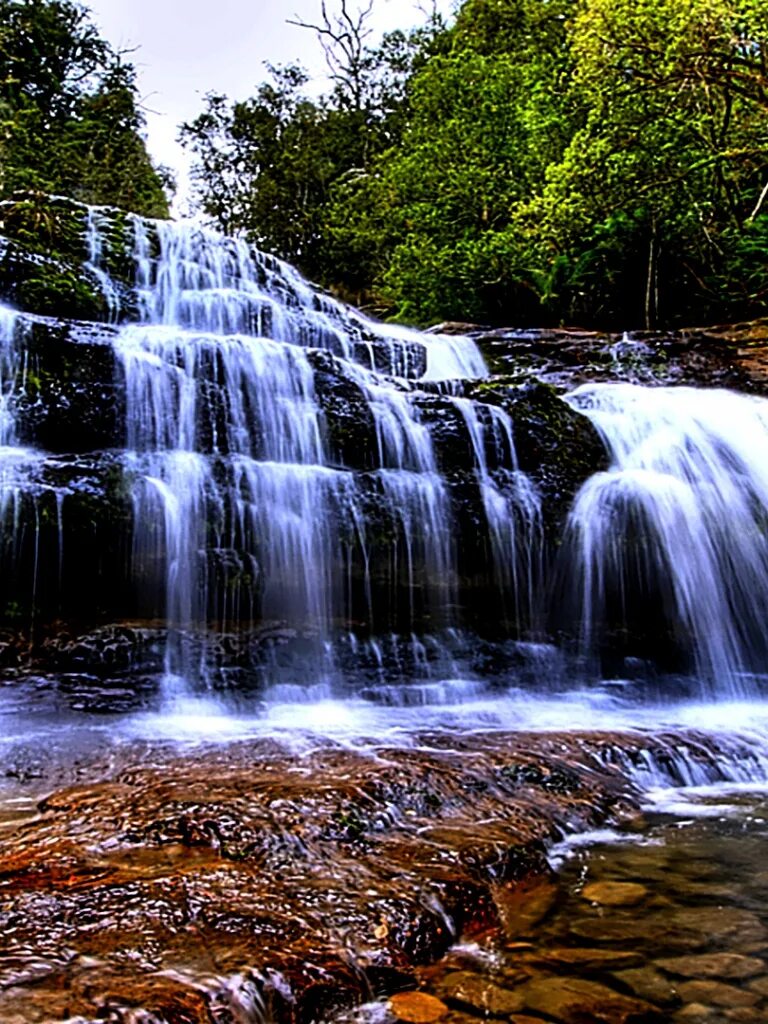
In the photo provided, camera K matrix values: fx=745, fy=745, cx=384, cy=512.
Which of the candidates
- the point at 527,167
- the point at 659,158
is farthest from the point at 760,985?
the point at 527,167

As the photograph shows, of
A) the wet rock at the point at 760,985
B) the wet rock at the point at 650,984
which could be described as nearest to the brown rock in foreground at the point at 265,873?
the wet rock at the point at 650,984

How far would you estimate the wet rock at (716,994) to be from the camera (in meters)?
1.99

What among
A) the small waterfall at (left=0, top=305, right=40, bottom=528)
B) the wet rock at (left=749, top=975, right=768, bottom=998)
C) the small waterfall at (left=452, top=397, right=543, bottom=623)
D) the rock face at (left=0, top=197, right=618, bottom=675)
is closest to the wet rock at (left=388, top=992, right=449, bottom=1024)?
the wet rock at (left=749, top=975, right=768, bottom=998)

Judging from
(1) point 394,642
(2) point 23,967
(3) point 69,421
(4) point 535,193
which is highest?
(4) point 535,193

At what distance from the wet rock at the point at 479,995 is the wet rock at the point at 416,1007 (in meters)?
0.04

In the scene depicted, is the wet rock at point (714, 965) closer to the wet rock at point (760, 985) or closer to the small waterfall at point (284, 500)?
the wet rock at point (760, 985)

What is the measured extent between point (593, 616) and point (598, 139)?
9.84m

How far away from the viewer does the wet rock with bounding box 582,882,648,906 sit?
2.59 m

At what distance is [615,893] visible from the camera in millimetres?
2646

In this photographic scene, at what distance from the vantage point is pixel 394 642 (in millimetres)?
5996

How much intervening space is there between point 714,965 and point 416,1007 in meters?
0.91

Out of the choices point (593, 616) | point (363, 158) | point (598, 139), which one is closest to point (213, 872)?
point (593, 616)

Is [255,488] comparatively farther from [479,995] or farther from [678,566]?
[479,995]

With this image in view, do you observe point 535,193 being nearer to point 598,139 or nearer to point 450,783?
point 598,139
